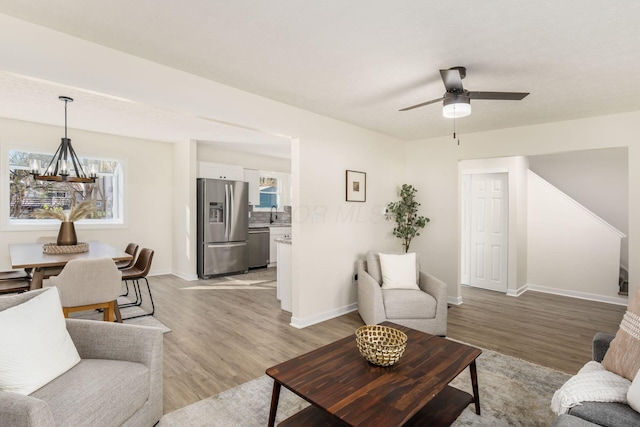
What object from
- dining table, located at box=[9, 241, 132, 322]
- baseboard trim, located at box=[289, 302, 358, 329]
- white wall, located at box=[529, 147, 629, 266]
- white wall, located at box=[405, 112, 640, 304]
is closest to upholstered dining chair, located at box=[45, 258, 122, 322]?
dining table, located at box=[9, 241, 132, 322]

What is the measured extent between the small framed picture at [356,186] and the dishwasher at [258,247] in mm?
3287

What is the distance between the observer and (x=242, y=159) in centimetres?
733

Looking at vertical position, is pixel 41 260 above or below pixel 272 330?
above

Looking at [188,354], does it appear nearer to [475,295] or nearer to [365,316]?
[365,316]

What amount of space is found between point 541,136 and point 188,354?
4654mm

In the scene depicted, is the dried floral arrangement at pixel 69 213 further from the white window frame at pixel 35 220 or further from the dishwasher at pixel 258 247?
the dishwasher at pixel 258 247

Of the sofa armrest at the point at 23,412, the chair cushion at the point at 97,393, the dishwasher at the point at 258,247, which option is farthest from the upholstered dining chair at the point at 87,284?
the dishwasher at the point at 258,247

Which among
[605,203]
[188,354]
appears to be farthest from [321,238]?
[605,203]

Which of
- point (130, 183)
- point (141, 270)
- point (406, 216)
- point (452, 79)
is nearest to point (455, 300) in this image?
point (406, 216)

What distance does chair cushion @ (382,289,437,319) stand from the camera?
3.48 metres

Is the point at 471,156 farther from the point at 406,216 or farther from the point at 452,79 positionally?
the point at 452,79

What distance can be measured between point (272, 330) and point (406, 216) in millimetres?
2704

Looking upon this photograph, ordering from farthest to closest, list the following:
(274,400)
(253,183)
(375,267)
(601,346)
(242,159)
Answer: (253,183) → (242,159) → (375,267) → (601,346) → (274,400)

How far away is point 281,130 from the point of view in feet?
Answer: 11.9
